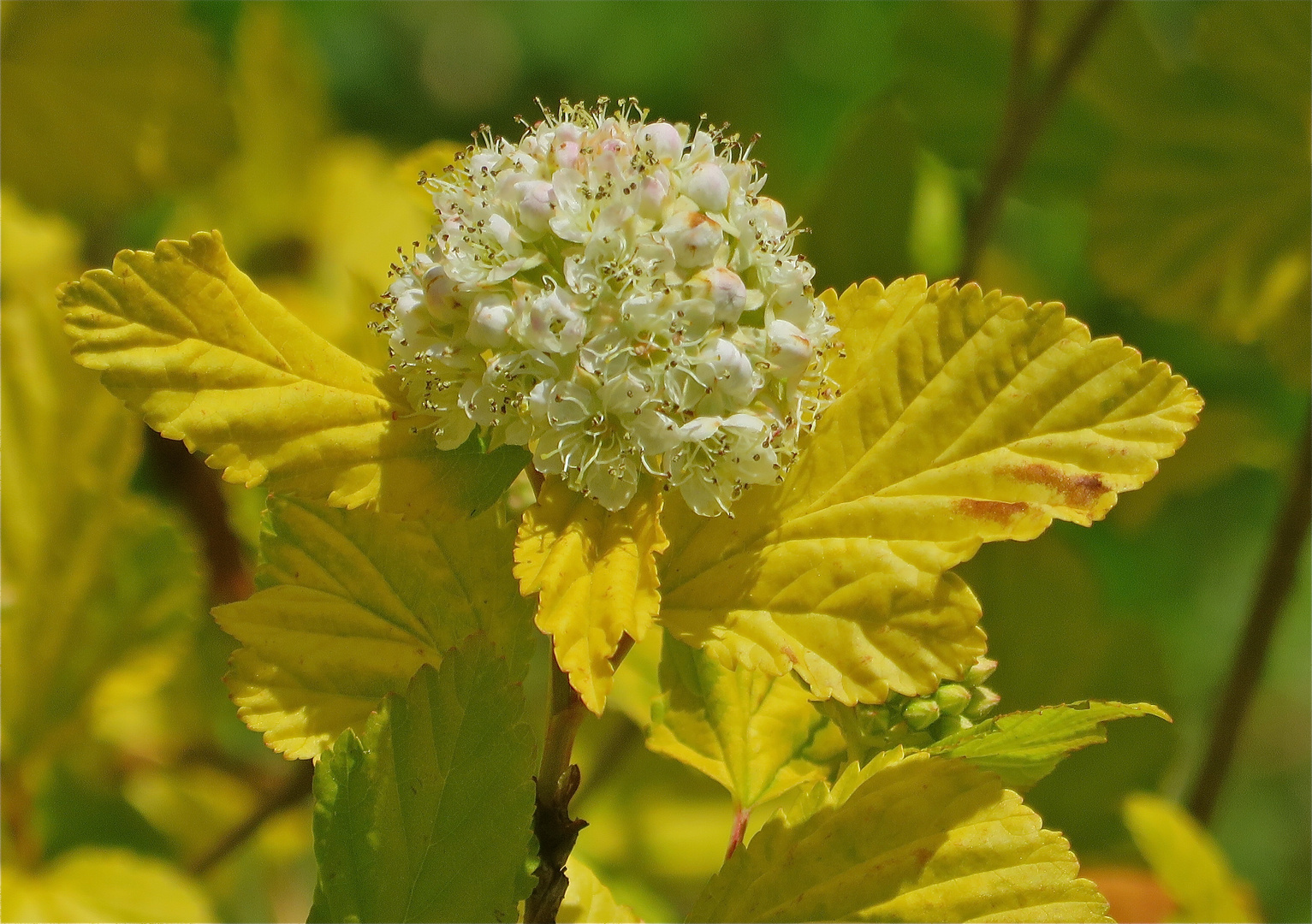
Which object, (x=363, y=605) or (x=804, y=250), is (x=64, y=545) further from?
(x=804, y=250)

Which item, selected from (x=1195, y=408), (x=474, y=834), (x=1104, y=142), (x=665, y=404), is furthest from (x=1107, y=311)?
(x=474, y=834)

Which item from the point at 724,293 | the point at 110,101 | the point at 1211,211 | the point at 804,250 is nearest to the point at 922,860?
the point at 724,293

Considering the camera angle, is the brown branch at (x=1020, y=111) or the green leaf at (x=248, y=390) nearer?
the green leaf at (x=248, y=390)

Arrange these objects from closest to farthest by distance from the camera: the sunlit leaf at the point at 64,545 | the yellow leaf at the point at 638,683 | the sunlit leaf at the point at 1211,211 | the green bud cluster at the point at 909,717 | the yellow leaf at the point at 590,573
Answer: the yellow leaf at the point at 590,573
the green bud cluster at the point at 909,717
the yellow leaf at the point at 638,683
the sunlit leaf at the point at 64,545
the sunlit leaf at the point at 1211,211

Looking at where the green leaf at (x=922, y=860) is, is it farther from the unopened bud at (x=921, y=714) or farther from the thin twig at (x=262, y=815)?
the thin twig at (x=262, y=815)

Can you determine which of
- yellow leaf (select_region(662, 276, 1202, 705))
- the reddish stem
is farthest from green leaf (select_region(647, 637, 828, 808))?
yellow leaf (select_region(662, 276, 1202, 705))

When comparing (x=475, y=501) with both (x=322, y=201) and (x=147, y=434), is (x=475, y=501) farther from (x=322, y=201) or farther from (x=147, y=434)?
(x=322, y=201)

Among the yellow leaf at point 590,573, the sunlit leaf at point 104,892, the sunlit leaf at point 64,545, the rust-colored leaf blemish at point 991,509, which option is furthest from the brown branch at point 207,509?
the rust-colored leaf blemish at point 991,509
